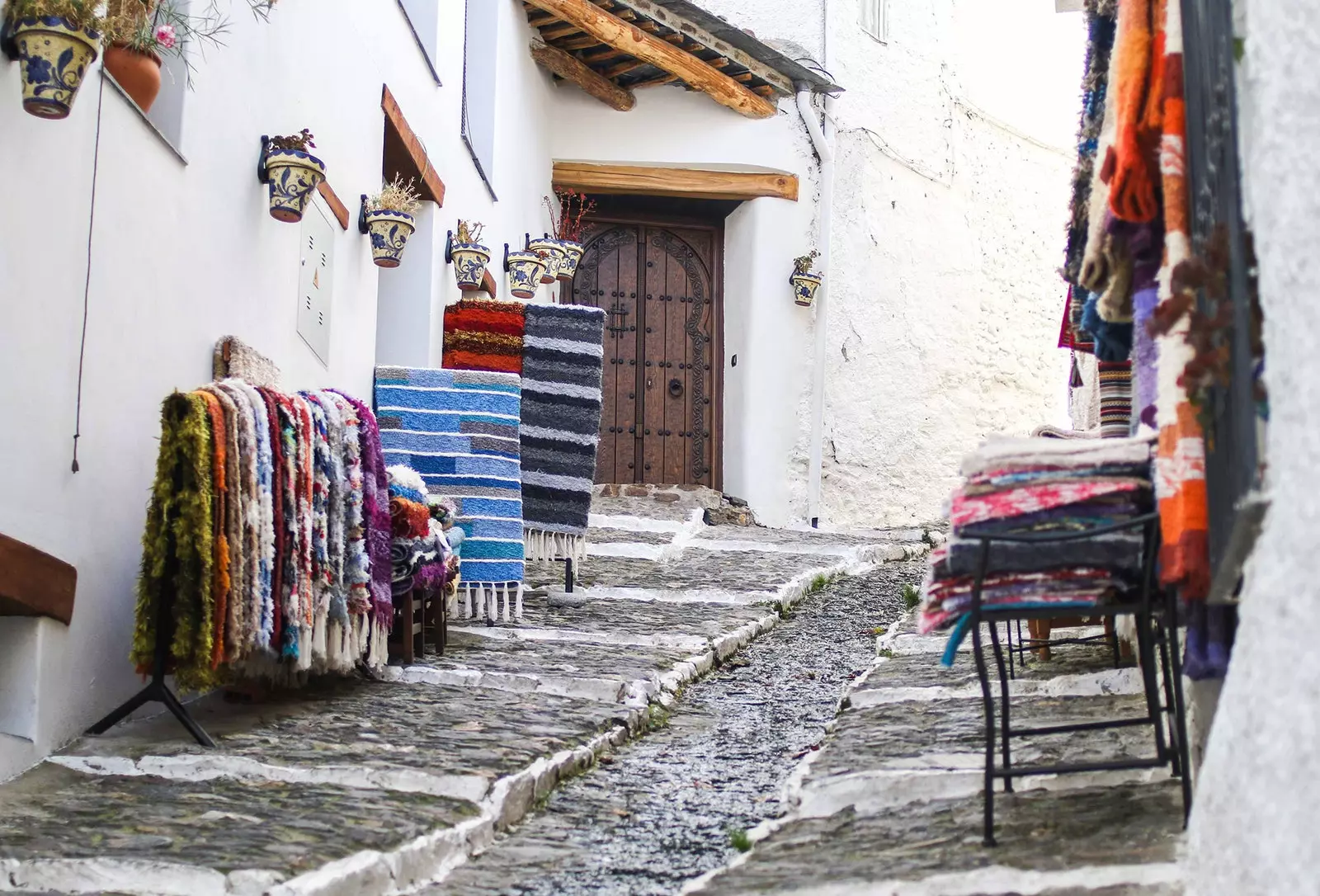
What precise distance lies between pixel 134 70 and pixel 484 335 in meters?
3.26

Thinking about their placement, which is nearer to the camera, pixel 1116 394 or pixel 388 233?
pixel 1116 394

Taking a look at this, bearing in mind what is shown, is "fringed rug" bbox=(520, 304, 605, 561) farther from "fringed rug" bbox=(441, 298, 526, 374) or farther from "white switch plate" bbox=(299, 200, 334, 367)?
"white switch plate" bbox=(299, 200, 334, 367)

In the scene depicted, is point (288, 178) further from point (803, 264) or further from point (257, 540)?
point (803, 264)

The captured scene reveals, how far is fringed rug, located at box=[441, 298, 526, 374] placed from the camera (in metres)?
6.65

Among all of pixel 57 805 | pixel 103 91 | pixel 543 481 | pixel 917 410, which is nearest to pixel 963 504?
pixel 57 805

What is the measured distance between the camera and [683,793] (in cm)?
346

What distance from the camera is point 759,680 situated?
5.03 metres

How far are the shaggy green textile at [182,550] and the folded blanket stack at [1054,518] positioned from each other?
5.81 feet

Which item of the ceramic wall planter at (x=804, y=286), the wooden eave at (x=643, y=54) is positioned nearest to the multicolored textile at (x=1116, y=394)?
the wooden eave at (x=643, y=54)

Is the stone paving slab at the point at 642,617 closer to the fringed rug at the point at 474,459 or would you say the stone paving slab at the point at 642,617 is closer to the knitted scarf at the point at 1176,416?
the fringed rug at the point at 474,459

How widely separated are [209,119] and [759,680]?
2.68 meters

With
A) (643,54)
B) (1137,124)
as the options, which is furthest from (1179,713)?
(643,54)

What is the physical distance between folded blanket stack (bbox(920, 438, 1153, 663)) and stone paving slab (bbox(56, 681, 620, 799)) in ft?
4.45

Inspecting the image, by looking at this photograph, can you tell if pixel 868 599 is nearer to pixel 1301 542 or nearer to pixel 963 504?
pixel 963 504
